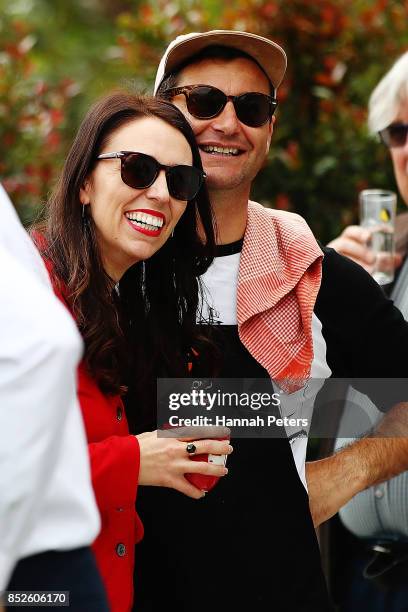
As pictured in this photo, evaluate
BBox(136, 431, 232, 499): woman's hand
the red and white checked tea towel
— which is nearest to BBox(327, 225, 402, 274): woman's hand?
the red and white checked tea towel

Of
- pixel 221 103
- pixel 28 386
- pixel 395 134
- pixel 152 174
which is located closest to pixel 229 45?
pixel 221 103

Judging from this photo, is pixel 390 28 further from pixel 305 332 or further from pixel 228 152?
pixel 305 332

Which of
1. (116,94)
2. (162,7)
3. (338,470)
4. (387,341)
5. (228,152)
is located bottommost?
(338,470)

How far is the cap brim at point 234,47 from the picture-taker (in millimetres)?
2744

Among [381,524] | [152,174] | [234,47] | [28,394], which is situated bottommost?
[381,524]

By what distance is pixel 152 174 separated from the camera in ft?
7.30

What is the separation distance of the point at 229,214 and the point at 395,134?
3.51 feet

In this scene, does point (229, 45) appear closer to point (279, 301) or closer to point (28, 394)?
point (279, 301)

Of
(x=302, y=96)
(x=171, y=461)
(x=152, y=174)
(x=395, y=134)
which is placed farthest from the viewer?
(x=302, y=96)

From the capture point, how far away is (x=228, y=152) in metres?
2.76

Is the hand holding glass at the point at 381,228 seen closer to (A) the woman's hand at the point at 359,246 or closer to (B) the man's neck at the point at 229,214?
(A) the woman's hand at the point at 359,246

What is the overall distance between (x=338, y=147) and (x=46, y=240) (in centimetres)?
288

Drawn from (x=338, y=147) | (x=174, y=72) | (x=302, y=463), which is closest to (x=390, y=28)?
(x=338, y=147)

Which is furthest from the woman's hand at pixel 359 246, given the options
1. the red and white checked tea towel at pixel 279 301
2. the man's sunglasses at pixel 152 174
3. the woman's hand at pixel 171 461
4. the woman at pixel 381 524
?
the woman's hand at pixel 171 461
